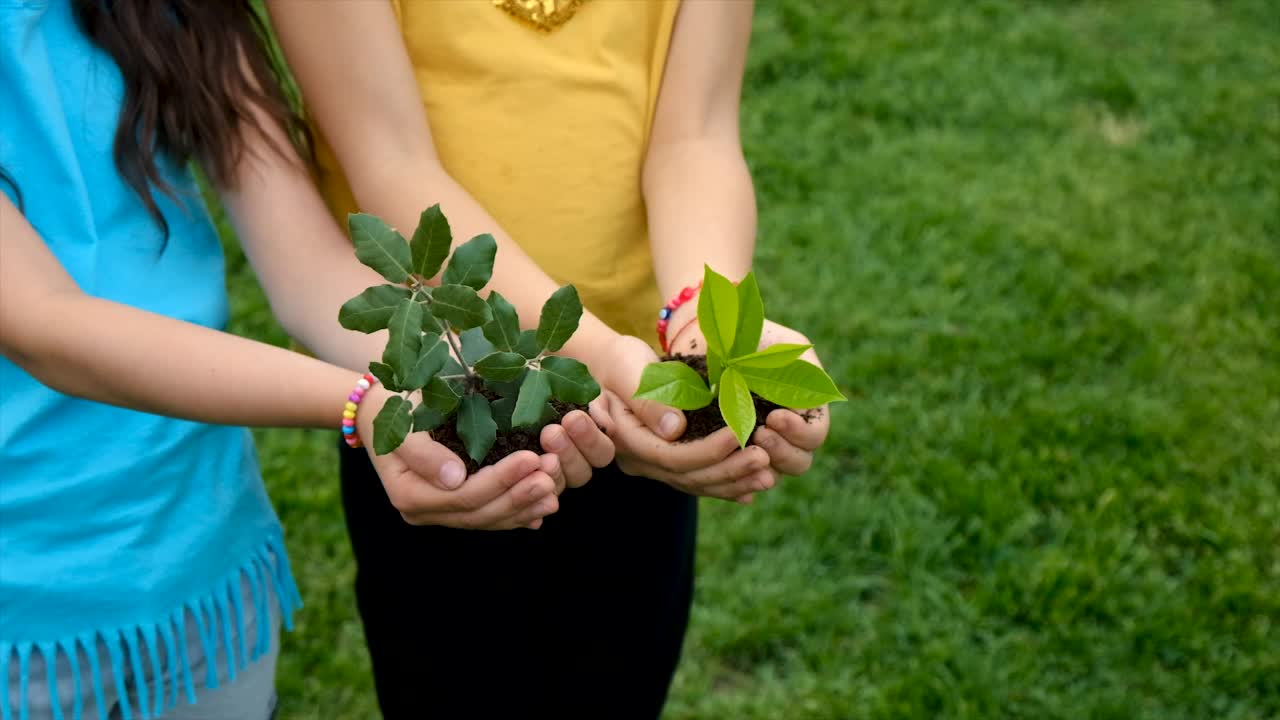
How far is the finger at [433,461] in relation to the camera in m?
1.37

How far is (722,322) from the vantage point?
1412mm

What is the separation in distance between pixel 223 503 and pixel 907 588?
1.94m

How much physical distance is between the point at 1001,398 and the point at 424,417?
8.81 feet

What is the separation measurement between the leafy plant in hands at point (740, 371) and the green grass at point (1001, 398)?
1.65 metres

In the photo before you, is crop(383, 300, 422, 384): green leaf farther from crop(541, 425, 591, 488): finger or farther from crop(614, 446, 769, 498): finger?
crop(614, 446, 769, 498): finger

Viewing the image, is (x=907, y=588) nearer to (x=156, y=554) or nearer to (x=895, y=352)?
(x=895, y=352)

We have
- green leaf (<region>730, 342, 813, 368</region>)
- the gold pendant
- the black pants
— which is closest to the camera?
green leaf (<region>730, 342, 813, 368</region>)

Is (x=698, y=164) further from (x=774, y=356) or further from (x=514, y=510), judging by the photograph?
(x=514, y=510)

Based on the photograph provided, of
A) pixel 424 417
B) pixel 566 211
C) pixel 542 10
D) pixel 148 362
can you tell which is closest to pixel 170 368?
pixel 148 362

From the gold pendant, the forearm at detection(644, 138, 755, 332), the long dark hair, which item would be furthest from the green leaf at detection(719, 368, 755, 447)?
the long dark hair

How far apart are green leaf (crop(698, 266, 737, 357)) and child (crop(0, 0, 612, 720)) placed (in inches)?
8.9

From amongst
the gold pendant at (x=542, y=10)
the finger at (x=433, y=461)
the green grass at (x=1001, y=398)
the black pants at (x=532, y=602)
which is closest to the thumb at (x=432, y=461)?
the finger at (x=433, y=461)

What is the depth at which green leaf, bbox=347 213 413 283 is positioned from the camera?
1202 millimetres

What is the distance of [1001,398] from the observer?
12.1ft
